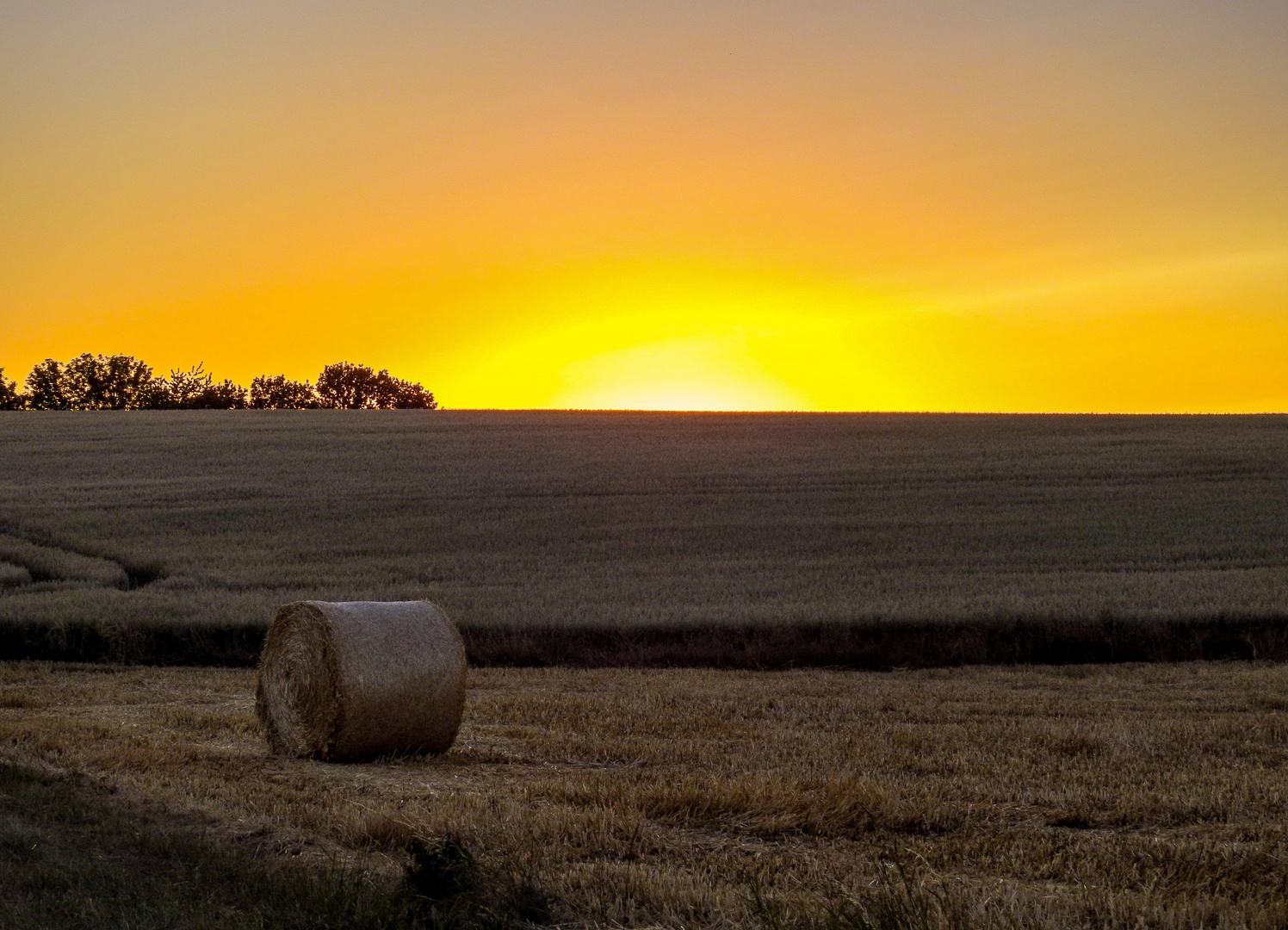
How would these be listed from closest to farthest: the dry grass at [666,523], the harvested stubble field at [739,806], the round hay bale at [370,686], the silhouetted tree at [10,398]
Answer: the harvested stubble field at [739,806] < the round hay bale at [370,686] < the dry grass at [666,523] < the silhouetted tree at [10,398]

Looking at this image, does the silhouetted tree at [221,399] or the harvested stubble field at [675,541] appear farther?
the silhouetted tree at [221,399]

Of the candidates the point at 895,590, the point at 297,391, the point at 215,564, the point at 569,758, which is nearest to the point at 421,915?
the point at 569,758

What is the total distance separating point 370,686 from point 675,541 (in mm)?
13474

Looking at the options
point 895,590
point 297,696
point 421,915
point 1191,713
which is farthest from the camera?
point 895,590

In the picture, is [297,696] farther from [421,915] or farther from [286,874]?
[421,915]

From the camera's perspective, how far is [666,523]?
81.4 feet

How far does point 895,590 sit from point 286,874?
14171 millimetres

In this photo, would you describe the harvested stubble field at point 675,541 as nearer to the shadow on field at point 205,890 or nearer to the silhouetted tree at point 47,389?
the shadow on field at point 205,890

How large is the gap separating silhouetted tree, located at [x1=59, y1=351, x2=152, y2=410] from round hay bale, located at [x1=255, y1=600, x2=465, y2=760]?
79549 millimetres

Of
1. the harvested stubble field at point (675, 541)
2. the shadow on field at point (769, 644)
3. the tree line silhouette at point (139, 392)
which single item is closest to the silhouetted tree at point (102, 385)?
the tree line silhouette at point (139, 392)

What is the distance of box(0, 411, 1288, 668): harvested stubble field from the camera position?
16.8 meters

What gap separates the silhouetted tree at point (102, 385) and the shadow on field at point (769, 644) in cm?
7236

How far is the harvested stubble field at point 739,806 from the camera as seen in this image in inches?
209

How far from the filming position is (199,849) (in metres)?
6.40
